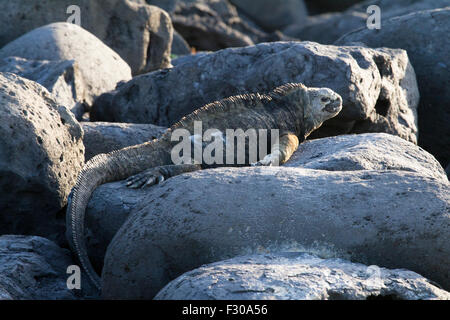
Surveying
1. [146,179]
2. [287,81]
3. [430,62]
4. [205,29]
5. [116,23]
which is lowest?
[146,179]

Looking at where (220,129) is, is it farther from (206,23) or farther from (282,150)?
(206,23)

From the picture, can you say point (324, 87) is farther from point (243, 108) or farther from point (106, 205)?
point (106, 205)

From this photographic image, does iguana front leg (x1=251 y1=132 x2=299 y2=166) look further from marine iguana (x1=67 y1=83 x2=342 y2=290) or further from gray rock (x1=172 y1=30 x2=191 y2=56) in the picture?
gray rock (x1=172 y1=30 x2=191 y2=56)

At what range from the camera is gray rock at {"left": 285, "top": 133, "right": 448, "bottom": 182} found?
4641 mm

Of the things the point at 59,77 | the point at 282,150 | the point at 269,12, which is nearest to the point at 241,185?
the point at 282,150

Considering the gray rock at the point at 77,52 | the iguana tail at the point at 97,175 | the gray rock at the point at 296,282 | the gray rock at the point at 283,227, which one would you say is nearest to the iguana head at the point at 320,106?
the iguana tail at the point at 97,175

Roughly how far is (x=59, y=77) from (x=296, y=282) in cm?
452

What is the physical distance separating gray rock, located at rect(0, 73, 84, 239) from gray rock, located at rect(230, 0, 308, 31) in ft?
43.5

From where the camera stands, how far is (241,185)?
3.86 metres

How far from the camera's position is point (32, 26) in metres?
9.35

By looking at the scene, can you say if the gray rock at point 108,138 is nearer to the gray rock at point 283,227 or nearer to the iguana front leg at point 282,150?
the iguana front leg at point 282,150

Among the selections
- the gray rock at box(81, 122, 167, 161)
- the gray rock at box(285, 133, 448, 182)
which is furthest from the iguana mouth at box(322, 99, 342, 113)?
the gray rock at box(81, 122, 167, 161)

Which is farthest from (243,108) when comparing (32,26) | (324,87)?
(32,26)
